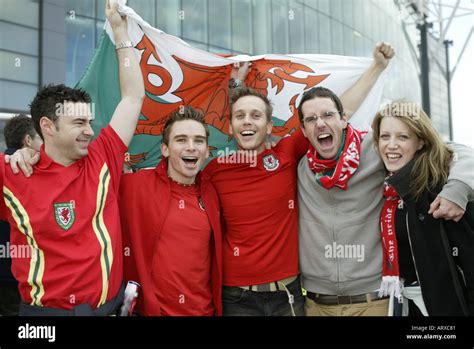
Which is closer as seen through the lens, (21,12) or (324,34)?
(21,12)

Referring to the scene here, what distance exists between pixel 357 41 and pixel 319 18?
3.85 m

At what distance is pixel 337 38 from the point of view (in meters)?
18.6

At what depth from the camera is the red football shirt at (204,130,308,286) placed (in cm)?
252

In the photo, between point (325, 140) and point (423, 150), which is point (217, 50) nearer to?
point (325, 140)

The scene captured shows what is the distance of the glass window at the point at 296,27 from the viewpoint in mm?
15508

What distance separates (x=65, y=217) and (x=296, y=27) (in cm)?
1503

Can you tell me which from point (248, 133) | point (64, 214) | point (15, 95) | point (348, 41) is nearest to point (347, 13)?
point (348, 41)

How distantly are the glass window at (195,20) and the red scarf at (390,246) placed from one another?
427 inches

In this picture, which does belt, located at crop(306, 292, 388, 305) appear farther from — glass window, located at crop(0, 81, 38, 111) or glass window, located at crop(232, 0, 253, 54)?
glass window, located at crop(232, 0, 253, 54)

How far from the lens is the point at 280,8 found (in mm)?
15164

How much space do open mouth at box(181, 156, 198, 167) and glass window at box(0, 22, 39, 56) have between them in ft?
19.6

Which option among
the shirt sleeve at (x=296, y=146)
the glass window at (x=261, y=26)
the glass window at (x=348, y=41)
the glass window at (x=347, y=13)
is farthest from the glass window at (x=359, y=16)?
the shirt sleeve at (x=296, y=146)

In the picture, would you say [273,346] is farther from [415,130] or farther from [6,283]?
[6,283]

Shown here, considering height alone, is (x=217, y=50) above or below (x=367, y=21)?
below
